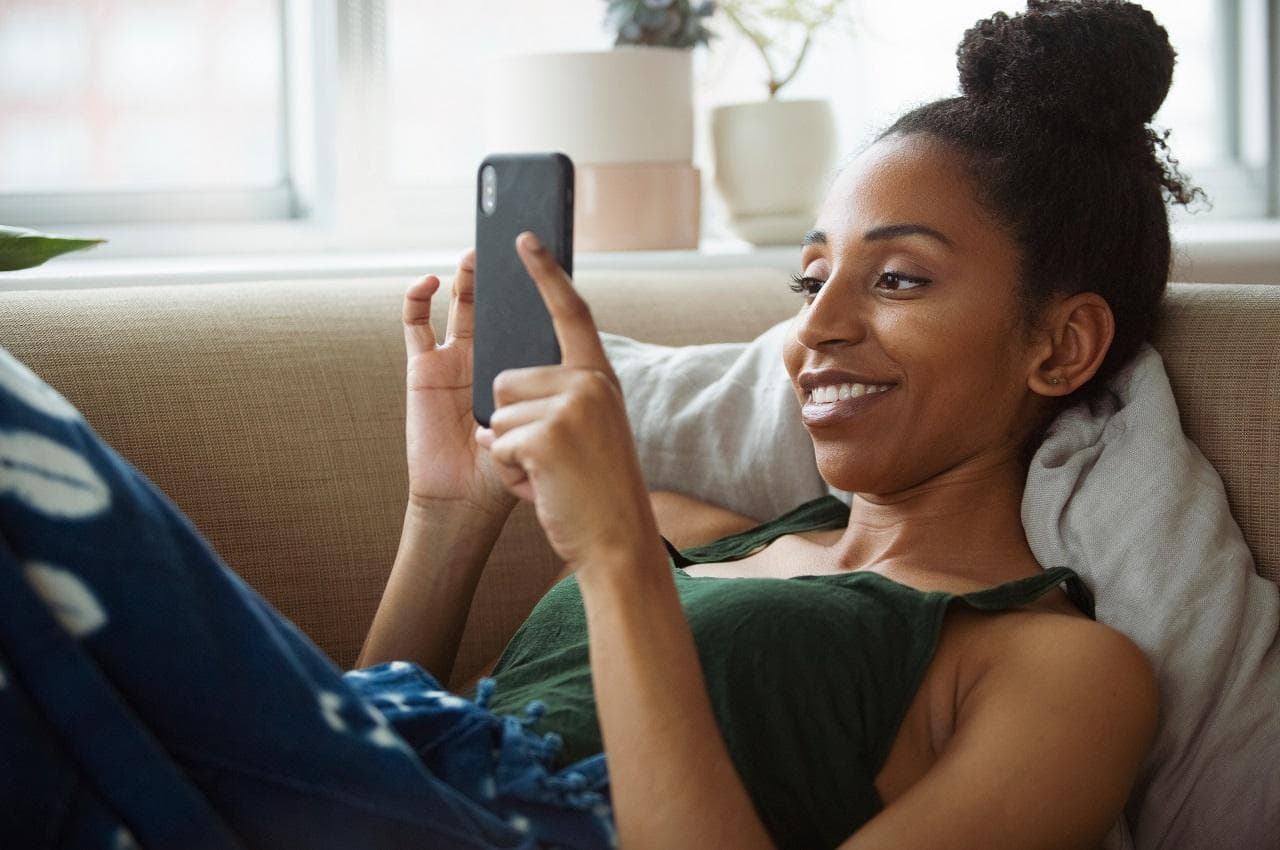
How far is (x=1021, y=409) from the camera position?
1.26 metres

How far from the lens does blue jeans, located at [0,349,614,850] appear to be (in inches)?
30.7

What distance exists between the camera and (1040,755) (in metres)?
0.94

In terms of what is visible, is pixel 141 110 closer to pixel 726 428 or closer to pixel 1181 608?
pixel 726 428

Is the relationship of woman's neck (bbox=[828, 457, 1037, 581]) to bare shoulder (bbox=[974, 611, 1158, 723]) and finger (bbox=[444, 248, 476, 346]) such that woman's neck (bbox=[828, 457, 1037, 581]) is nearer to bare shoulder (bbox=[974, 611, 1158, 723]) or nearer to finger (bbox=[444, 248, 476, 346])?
bare shoulder (bbox=[974, 611, 1158, 723])

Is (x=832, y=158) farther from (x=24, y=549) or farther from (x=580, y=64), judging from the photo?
(x=24, y=549)

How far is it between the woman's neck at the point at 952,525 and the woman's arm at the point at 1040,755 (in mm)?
216

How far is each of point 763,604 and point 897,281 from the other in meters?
0.32

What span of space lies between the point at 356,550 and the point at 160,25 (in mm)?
1250

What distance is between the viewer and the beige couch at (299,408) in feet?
4.12

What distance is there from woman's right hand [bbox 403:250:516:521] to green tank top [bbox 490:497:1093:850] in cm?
19

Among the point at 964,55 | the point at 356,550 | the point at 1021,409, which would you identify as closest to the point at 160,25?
the point at 356,550

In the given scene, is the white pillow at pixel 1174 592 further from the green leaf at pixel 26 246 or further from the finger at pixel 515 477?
the green leaf at pixel 26 246

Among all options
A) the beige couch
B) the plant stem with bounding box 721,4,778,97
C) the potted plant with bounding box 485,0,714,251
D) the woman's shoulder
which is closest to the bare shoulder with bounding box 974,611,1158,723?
the woman's shoulder

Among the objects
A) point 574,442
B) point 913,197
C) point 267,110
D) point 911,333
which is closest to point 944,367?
point 911,333
